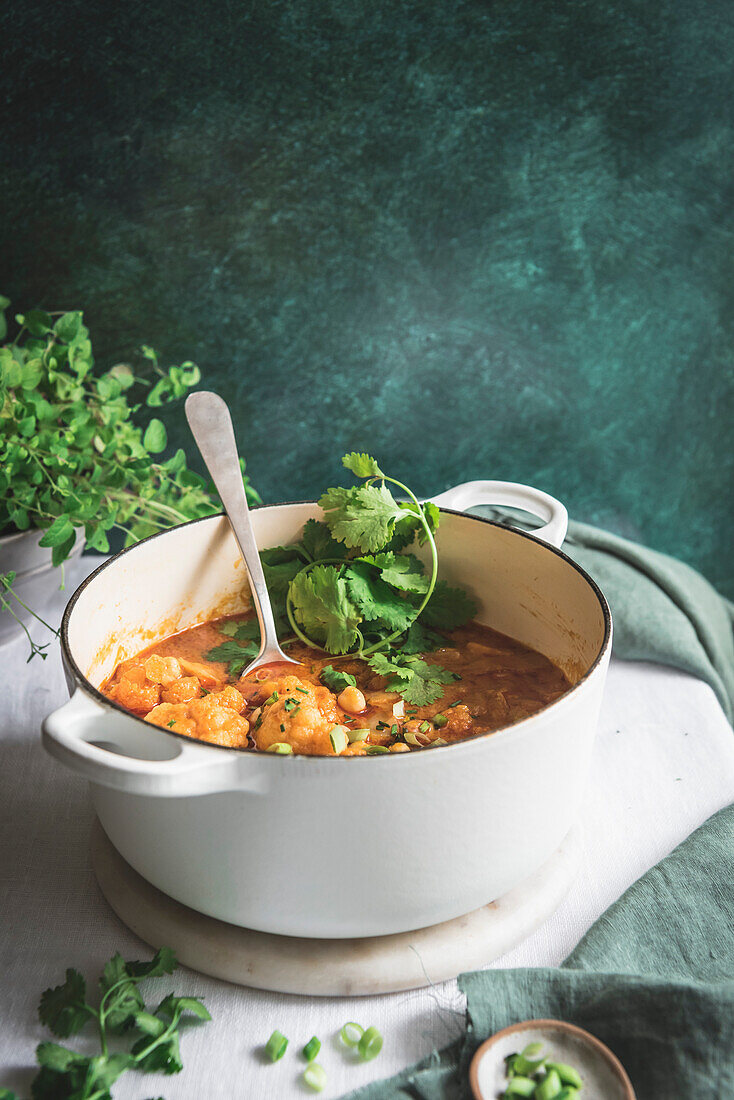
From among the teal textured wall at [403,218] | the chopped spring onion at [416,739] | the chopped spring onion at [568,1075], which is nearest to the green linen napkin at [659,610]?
the teal textured wall at [403,218]

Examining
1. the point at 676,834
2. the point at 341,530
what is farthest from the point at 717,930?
the point at 341,530

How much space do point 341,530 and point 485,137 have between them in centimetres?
109

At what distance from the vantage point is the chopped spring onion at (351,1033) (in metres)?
0.89

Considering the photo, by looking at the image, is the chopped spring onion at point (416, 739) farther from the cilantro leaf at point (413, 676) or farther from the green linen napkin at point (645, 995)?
the green linen napkin at point (645, 995)

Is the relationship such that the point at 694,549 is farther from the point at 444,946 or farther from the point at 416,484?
the point at 444,946

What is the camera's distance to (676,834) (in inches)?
46.2

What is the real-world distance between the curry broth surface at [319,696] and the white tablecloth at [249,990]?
0.59ft

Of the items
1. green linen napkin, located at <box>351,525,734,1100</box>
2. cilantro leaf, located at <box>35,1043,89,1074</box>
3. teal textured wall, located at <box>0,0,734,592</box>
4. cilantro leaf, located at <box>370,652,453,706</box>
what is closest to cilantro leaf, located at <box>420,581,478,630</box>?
cilantro leaf, located at <box>370,652,453,706</box>

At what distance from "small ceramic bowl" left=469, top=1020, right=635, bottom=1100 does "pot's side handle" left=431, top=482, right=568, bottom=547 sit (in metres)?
0.58

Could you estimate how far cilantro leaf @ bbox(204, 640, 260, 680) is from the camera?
4.13 feet

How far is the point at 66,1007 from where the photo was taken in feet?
2.90

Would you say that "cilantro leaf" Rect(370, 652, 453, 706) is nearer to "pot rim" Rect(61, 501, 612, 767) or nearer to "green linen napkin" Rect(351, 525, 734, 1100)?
"pot rim" Rect(61, 501, 612, 767)

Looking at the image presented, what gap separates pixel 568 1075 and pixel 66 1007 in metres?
0.47

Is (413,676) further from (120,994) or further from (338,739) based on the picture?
(120,994)
